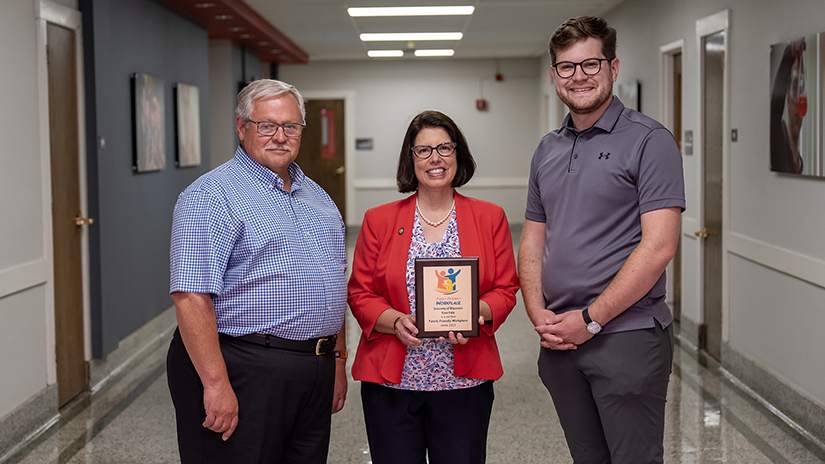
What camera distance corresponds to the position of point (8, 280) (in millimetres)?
3639

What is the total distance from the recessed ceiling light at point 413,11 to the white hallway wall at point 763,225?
2557 millimetres

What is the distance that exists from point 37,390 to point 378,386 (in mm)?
2532

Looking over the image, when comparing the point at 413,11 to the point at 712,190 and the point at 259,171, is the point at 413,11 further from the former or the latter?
the point at 259,171

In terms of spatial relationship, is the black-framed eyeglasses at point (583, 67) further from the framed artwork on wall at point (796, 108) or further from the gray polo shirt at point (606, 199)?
the framed artwork on wall at point (796, 108)

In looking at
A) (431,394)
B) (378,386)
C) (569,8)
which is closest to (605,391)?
(431,394)

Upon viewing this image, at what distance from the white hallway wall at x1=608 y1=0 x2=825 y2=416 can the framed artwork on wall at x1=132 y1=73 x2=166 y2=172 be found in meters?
3.97

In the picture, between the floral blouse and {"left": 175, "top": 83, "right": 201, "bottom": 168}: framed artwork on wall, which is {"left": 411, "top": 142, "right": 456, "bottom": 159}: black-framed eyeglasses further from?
{"left": 175, "top": 83, "right": 201, "bottom": 168}: framed artwork on wall

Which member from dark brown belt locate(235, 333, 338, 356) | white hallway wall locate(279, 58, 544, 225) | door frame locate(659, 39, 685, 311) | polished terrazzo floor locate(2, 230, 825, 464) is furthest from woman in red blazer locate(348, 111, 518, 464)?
white hallway wall locate(279, 58, 544, 225)

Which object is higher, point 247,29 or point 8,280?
point 247,29

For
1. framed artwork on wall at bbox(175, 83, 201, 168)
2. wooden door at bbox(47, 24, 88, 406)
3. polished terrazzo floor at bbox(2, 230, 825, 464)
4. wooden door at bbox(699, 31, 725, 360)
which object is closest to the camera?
polished terrazzo floor at bbox(2, 230, 825, 464)

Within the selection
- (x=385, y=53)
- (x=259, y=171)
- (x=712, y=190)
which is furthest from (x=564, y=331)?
(x=385, y=53)

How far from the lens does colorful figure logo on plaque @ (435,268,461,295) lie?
6.67ft

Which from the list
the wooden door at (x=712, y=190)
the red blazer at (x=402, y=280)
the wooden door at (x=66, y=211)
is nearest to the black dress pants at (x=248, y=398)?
the red blazer at (x=402, y=280)

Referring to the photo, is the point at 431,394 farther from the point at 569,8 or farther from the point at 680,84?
the point at 569,8
